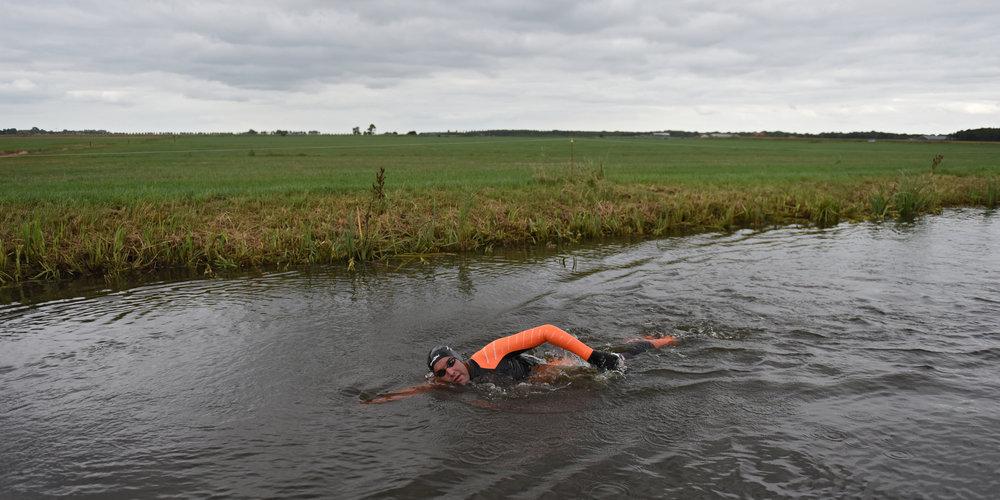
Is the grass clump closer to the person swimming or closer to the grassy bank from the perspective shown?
the grassy bank

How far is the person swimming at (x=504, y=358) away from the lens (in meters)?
6.84

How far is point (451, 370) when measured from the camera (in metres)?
6.80

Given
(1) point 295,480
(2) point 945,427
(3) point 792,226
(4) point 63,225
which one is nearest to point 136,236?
(4) point 63,225

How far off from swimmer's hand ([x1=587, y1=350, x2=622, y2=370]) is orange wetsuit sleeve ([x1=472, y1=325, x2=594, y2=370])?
62mm

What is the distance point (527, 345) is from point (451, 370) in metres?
0.99

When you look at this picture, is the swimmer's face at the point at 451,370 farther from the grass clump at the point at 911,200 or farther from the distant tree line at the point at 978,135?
the distant tree line at the point at 978,135

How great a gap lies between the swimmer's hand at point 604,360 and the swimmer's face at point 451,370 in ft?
4.85

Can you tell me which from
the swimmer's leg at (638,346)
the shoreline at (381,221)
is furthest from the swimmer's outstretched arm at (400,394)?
the shoreline at (381,221)

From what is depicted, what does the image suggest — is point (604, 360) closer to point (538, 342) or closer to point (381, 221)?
point (538, 342)

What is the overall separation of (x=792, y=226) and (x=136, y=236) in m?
17.8

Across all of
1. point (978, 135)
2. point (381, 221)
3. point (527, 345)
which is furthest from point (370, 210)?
point (978, 135)

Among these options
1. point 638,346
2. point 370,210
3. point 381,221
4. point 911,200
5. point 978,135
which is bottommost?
point 638,346

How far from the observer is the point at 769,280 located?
1184 cm

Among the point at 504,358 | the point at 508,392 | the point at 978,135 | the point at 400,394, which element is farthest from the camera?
the point at 978,135
